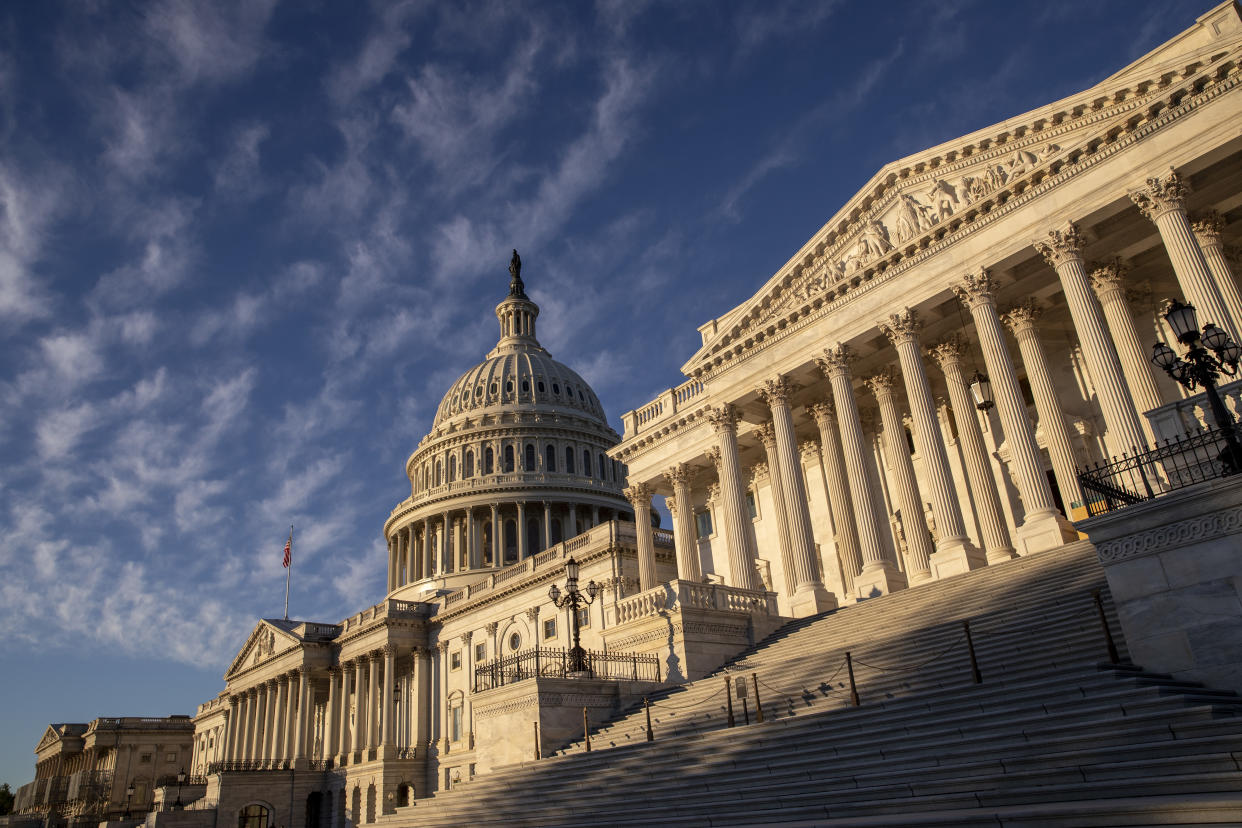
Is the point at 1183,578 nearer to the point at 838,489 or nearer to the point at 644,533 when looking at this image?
the point at 838,489

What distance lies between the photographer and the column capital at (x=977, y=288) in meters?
29.2

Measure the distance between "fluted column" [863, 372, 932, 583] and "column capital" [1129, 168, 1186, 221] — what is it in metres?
11.0

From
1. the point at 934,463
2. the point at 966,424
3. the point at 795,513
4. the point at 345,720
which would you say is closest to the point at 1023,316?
the point at 966,424

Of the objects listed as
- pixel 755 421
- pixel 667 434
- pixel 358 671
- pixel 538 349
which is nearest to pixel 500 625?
pixel 358 671

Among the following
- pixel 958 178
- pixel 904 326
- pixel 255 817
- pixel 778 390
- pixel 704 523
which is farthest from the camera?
pixel 255 817

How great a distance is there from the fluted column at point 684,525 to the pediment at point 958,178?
630cm

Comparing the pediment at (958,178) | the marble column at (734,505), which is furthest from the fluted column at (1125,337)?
the marble column at (734,505)

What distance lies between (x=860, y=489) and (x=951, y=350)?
6.40 meters

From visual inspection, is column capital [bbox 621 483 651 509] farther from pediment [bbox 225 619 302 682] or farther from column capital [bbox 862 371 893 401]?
pediment [bbox 225 619 302 682]

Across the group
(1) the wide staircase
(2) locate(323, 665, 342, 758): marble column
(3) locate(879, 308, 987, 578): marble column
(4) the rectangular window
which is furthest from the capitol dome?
(1) the wide staircase

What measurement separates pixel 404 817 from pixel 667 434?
24113 millimetres

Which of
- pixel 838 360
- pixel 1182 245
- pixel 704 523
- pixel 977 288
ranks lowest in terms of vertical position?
pixel 1182 245

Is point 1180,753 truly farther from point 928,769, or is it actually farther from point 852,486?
point 852,486

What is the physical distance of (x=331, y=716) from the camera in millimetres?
74125
